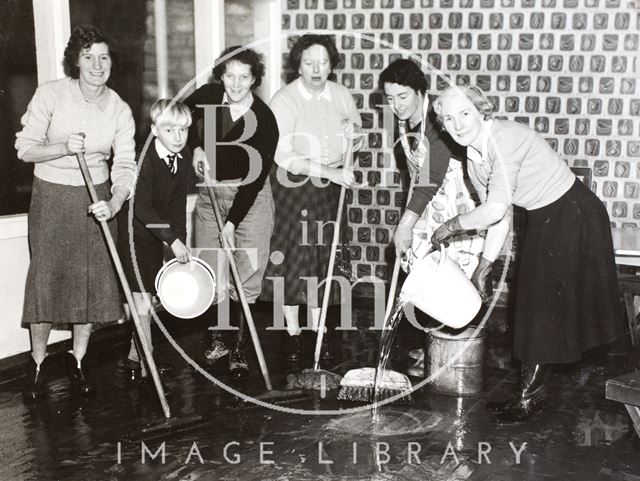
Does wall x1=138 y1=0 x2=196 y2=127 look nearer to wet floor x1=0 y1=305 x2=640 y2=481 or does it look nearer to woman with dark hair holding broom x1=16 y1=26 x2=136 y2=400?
woman with dark hair holding broom x1=16 y1=26 x2=136 y2=400

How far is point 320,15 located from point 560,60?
158 cm

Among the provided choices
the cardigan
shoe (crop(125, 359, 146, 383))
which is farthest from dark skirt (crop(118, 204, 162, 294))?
the cardigan

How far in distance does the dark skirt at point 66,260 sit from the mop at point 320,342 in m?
0.95

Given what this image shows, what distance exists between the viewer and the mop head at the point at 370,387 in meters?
3.38

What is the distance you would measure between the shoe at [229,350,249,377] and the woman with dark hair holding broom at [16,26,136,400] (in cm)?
58

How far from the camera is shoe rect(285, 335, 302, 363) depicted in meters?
3.97

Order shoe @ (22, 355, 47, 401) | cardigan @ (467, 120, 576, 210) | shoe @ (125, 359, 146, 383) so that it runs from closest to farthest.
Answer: cardigan @ (467, 120, 576, 210) < shoe @ (22, 355, 47, 401) < shoe @ (125, 359, 146, 383)

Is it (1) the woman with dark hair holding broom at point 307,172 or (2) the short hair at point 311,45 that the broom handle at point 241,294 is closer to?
(1) the woman with dark hair holding broom at point 307,172

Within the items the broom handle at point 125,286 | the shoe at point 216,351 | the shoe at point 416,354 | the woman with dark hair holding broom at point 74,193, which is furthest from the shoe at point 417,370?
the woman with dark hair holding broom at point 74,193

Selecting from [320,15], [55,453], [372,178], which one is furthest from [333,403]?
[320,15]

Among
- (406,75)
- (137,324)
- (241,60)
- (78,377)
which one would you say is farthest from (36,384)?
(406,75)

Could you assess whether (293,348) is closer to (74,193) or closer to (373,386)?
(373,386)

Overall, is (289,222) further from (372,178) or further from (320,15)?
(320,15)

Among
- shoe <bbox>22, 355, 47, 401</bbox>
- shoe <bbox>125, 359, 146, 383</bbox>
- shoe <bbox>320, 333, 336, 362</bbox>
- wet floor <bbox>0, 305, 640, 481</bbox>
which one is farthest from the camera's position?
shoe <bbox>320, 333, 336, 362</bbox>
